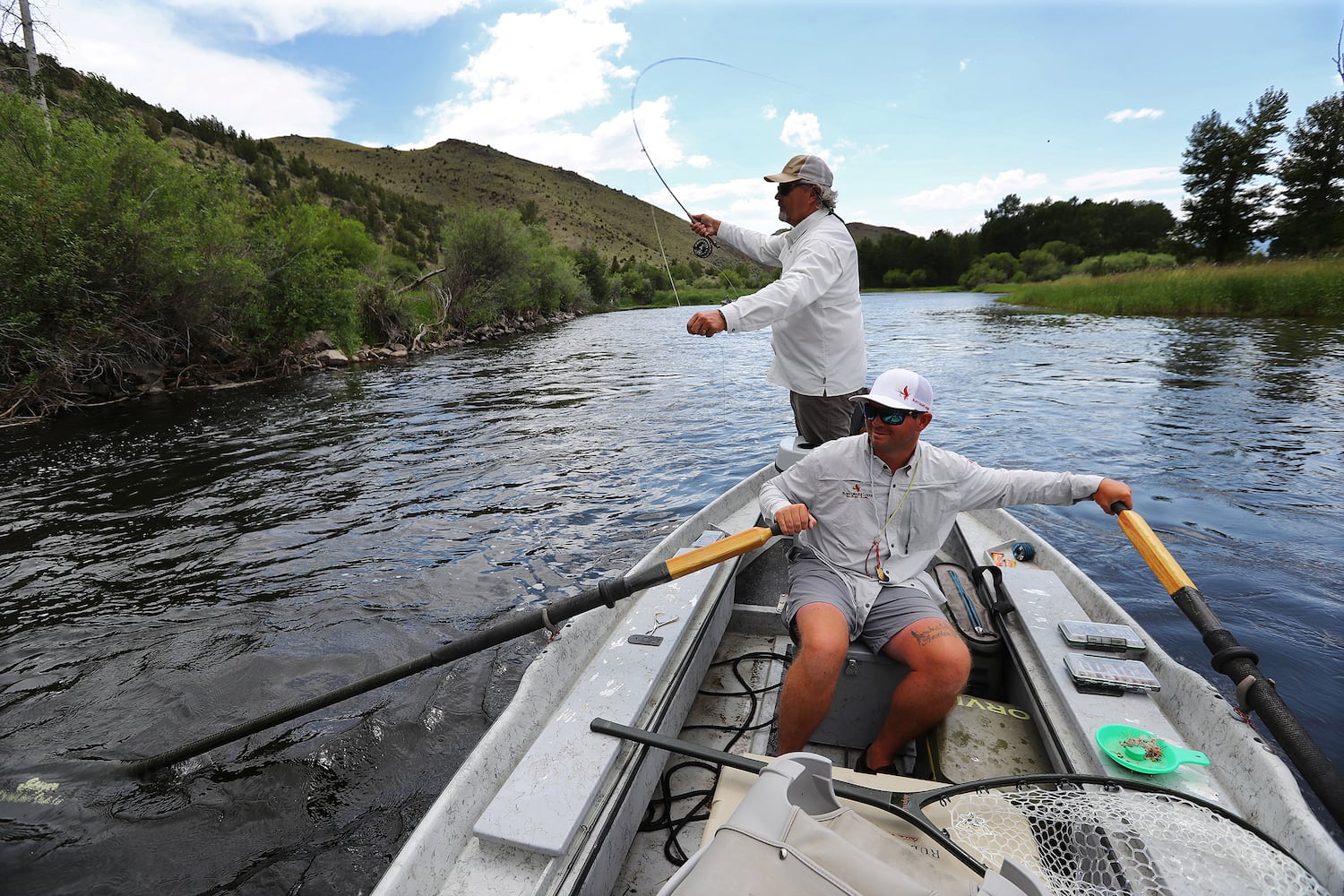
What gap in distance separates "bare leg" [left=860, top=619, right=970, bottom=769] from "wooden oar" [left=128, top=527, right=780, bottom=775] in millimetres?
744

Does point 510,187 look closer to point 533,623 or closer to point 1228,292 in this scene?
point 1228,292

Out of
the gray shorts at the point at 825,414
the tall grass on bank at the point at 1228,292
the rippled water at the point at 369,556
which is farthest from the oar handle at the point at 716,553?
the tall grass on bank at the point at 1228,292

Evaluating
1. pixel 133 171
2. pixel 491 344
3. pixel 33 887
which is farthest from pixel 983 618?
pixel 491 344

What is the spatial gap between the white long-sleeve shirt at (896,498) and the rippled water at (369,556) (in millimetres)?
2451

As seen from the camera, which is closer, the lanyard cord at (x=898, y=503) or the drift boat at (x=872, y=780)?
the drift boat at (x=872, y=780)

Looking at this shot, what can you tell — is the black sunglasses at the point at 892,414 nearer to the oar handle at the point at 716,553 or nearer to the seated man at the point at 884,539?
the seated man at the point at 884,539

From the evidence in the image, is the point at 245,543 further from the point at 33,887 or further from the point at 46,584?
the point at 33,887

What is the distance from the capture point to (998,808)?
202 cm

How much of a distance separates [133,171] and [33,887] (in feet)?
50.2

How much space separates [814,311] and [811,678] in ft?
6.75

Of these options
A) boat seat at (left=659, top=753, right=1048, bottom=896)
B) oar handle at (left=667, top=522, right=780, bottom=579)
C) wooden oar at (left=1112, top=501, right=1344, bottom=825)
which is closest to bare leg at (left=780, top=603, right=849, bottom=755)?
oar handle at (left=667, top=522, right=780, bottom=579)

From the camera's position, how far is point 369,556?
20.5 ft

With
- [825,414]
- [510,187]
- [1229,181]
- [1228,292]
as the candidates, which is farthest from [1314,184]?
[510,187]

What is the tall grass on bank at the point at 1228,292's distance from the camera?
2083 centimetres
